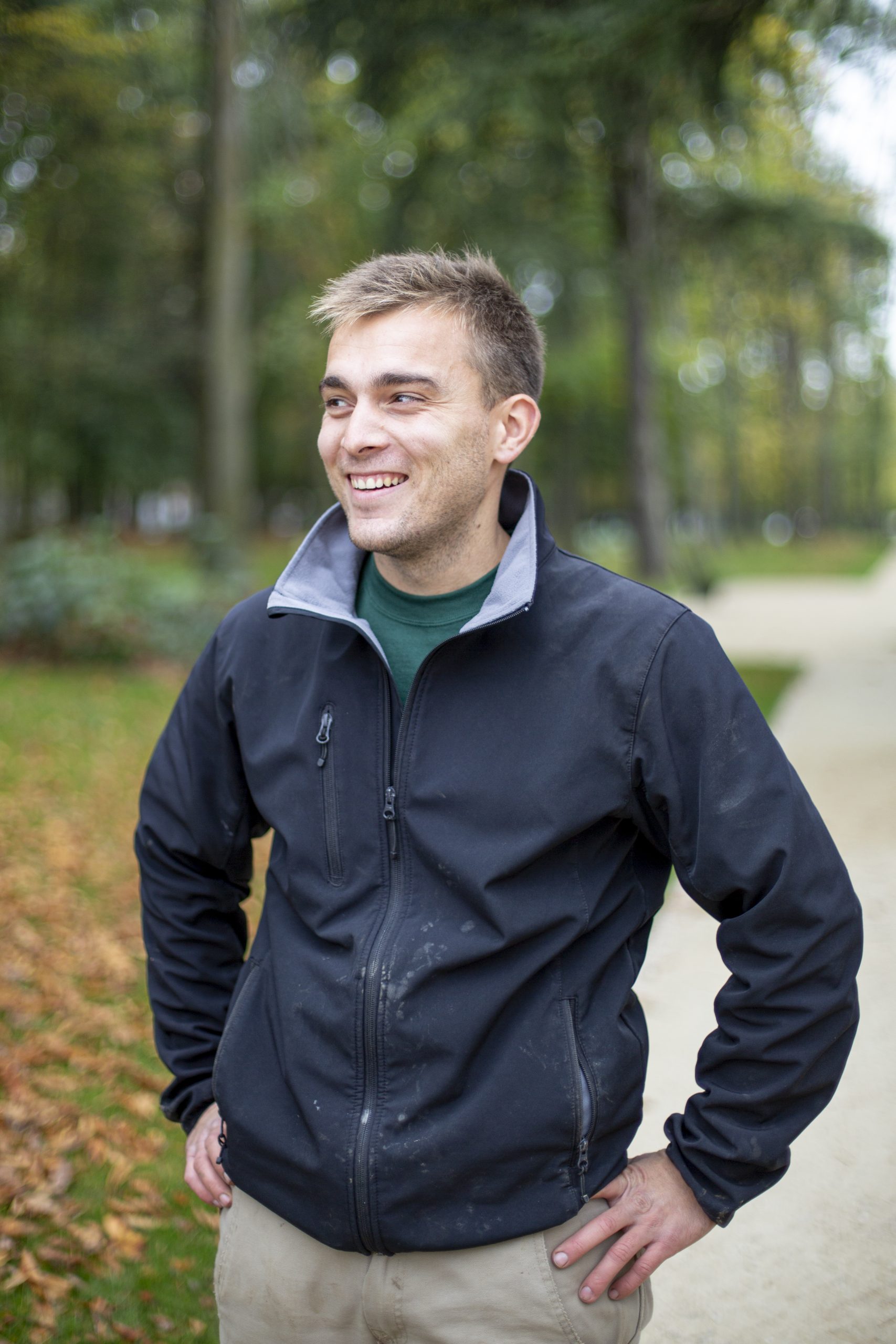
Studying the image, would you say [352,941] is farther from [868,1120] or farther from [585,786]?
[868,1120]

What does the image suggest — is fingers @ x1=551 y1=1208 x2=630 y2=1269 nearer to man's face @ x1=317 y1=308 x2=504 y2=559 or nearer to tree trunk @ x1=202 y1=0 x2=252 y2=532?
man's face @ x1=317 y1=308 x2=504 y2=559

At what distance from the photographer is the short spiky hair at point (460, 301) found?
6.31 feet

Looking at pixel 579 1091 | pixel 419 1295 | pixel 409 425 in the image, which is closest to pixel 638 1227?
pixel 579 1091

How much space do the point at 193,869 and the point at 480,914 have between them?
675 millimetres

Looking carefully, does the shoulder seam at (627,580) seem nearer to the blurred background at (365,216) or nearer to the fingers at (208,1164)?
the fingers at (208,1164)

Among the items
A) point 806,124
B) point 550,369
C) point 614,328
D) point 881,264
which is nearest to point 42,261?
point 550,369

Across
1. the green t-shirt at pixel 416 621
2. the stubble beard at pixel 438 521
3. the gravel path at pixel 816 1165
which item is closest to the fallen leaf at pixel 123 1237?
the gravel path at pixel 816 1165

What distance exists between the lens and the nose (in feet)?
6.38

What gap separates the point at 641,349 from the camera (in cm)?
1766

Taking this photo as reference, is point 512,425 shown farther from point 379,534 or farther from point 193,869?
point 193,869

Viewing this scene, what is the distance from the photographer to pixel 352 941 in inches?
72.0

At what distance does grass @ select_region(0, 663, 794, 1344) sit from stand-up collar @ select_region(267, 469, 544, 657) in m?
2.20

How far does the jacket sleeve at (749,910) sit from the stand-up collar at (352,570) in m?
0.26

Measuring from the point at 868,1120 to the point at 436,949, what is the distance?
2.63 metres
